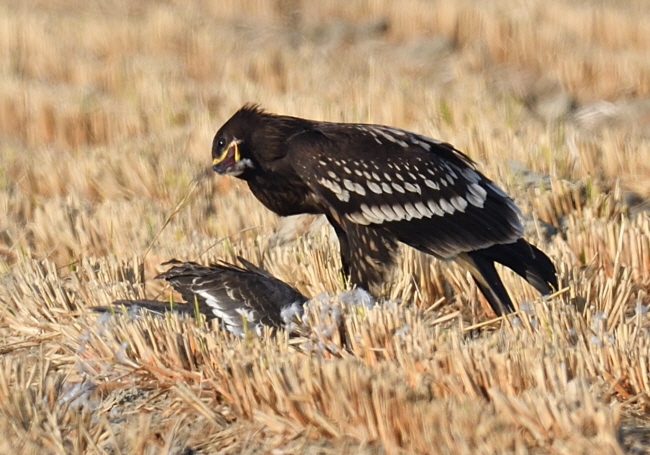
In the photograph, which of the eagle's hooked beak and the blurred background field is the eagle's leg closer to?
the blurred background field

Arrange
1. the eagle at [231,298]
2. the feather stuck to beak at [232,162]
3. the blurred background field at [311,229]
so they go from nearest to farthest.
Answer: the blurred background field at [311,229] < the eagle at [231,298] < the feather stuck to beak at [232,162]

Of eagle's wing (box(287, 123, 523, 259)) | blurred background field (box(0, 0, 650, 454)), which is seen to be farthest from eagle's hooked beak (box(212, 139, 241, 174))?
blurred background field (box(0, 0, 650, 454))

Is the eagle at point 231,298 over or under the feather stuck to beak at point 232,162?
under

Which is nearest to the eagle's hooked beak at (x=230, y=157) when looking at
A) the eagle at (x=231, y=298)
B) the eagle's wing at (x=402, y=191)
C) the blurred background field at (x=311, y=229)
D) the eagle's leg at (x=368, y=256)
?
the eagle's wing at (x=402, y=191)

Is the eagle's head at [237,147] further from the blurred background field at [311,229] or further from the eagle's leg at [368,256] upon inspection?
the blurred background field at [311,229]

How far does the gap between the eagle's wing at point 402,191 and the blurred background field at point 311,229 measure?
31 cm

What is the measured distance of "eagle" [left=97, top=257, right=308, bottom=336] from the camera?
501 centimetres

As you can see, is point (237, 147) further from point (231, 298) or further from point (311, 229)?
point (311, 229)

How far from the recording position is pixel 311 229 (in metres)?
6.87

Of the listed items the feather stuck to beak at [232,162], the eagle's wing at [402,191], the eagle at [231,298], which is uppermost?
the feather stuck to beak at [232,162]

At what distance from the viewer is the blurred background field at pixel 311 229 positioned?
11.8 feet

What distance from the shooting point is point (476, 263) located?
5273 millimetres

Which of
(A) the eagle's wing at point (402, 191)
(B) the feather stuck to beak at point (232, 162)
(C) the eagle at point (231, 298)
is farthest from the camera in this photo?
(B) the feather stuck to beak at point (232, 162)

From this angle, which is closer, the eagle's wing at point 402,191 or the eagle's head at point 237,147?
the eagle's wing at point 402,191
